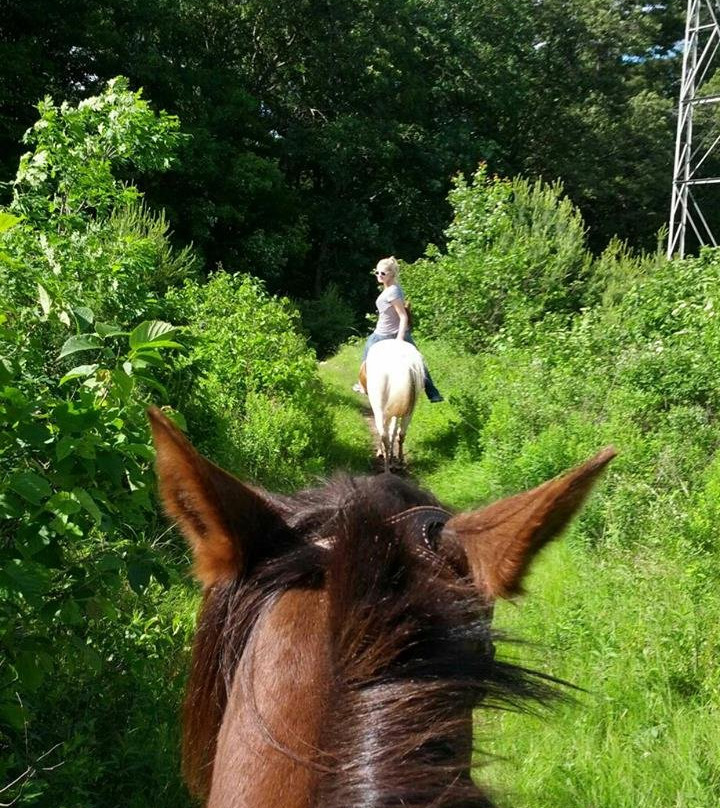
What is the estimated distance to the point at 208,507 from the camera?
1305 mm

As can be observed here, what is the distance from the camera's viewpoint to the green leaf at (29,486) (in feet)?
6.94

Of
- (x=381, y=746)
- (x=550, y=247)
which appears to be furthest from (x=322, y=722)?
(x=550, y=247)

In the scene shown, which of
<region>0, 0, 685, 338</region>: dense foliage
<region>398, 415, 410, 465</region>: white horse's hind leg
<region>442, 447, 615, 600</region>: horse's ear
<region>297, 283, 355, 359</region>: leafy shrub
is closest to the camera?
<region>442, 447, 615, 600</region>: horse's ear

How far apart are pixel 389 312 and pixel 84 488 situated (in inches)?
256

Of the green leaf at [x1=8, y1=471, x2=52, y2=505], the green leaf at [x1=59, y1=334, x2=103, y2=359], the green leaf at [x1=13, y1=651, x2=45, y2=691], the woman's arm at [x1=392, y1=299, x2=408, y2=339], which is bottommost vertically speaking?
the green leaf at [x1=13, y1=651, x2=45, y2=691]

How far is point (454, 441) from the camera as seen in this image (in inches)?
375

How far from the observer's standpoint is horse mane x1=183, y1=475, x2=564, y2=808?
1.05 m

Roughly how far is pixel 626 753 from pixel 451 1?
3144 centimetres

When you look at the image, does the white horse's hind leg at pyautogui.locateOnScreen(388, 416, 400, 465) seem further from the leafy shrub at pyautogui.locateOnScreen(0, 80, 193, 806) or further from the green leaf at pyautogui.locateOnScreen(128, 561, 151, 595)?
the green leaf at pyautogui.locateOnScreen(128, 561, 151, 595)

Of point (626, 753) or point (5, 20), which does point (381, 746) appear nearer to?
point (626, 753)

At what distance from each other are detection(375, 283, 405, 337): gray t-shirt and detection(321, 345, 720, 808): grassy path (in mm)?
3696

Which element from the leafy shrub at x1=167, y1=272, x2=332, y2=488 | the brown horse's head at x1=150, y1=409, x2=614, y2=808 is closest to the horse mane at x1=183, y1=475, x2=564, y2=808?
the brown horse's head at x1=150, y1=409, x2=614, y2=808

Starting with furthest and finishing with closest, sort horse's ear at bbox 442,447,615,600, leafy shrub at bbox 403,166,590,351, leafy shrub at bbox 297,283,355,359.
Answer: leafy shrub at bbox 297,283,355,359
leafy shrub at bbox 403,166,590,351
horse's ear at bbox 442,447,615,600

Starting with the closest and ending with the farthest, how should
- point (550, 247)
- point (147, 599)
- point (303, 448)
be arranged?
point (147, 599) → point (303, 448) → point (550, 247)
